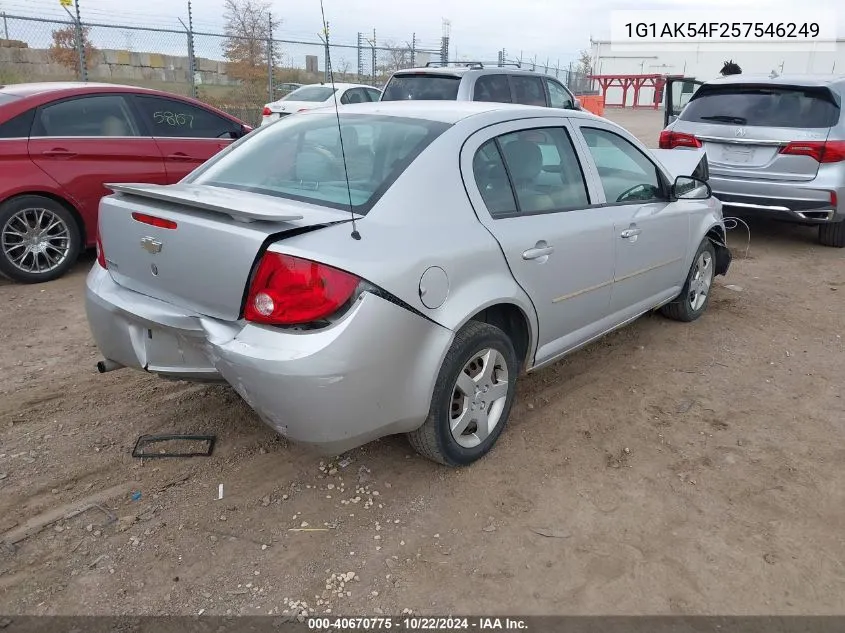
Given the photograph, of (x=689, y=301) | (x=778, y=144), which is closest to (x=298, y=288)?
(x=689, y=301)

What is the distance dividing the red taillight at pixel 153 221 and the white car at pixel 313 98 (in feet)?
36.6

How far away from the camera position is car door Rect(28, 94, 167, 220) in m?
5.59

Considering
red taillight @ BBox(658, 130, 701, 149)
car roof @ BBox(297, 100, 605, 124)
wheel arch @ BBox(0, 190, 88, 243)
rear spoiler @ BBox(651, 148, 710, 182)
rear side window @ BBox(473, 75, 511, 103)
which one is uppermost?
rear side window @ BBox(473, 75, 511, 103)

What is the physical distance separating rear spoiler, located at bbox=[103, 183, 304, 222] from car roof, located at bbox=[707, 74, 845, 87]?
6.13 m

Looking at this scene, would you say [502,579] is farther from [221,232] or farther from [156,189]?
[156,189]

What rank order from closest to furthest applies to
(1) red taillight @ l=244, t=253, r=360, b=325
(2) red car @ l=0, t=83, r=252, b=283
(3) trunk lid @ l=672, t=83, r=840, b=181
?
1. (1) red taillight @ l=244, t=253, r=360, b=325
2. (2) red car @ l=0, t=83, r=252, b=283
3. (3) trunk lid @ l=672, t=83, r=840, b=181

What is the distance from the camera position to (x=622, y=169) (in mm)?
4031

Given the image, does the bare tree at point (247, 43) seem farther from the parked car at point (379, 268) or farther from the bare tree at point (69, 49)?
the parked car at point (379, 268)

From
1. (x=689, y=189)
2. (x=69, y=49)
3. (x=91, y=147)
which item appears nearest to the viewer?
(x=689, y=189)

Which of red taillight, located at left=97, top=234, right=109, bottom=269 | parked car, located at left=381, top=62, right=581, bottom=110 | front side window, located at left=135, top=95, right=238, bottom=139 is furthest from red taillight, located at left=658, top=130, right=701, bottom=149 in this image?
red taillight, located at left=97, top=234, right=109, bottom=269

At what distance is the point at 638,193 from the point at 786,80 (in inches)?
161

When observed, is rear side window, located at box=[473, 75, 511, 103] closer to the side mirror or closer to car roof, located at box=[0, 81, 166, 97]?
car roof, located at box=[0, 81, 166, 97]

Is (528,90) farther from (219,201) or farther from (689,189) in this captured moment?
(219,201)

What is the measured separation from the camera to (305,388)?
2400 millimetres
